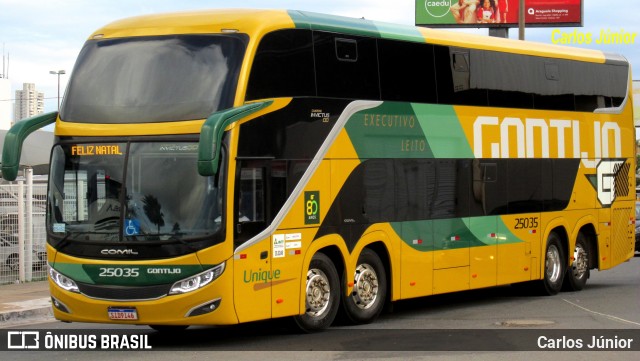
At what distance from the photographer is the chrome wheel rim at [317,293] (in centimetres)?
1457

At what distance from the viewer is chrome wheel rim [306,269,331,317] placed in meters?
14.6

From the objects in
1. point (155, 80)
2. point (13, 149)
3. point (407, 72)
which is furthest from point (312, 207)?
point (13, 149)

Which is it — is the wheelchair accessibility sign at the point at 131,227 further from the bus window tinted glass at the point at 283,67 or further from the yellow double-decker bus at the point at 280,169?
the bus window tinted glass at the point at 283,67

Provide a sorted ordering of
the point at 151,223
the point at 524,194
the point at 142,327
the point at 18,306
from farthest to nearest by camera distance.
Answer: the point at 524,194
the point at 18,306
the point at 142,327
the point at 151,223

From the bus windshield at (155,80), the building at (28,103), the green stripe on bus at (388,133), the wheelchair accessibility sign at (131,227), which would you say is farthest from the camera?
the building at (28,103)

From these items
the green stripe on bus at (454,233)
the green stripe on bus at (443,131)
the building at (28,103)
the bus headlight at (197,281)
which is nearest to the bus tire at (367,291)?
the green stripe on bus at (454,233)

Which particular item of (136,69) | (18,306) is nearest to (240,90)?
(136,69)

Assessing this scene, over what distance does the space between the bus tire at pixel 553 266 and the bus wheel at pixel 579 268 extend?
37 cm

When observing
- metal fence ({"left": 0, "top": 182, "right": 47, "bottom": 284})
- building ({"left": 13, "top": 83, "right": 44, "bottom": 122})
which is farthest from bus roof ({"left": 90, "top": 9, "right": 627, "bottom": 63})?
building ({"left": 13, "top": 83, "right": 44, "bottom": 122})

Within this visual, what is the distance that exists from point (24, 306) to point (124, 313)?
534 cm

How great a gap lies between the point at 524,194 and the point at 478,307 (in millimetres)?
2285

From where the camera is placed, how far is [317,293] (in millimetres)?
14695

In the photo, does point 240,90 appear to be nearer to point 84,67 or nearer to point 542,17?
point 84,67

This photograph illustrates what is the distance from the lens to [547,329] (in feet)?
49.0
